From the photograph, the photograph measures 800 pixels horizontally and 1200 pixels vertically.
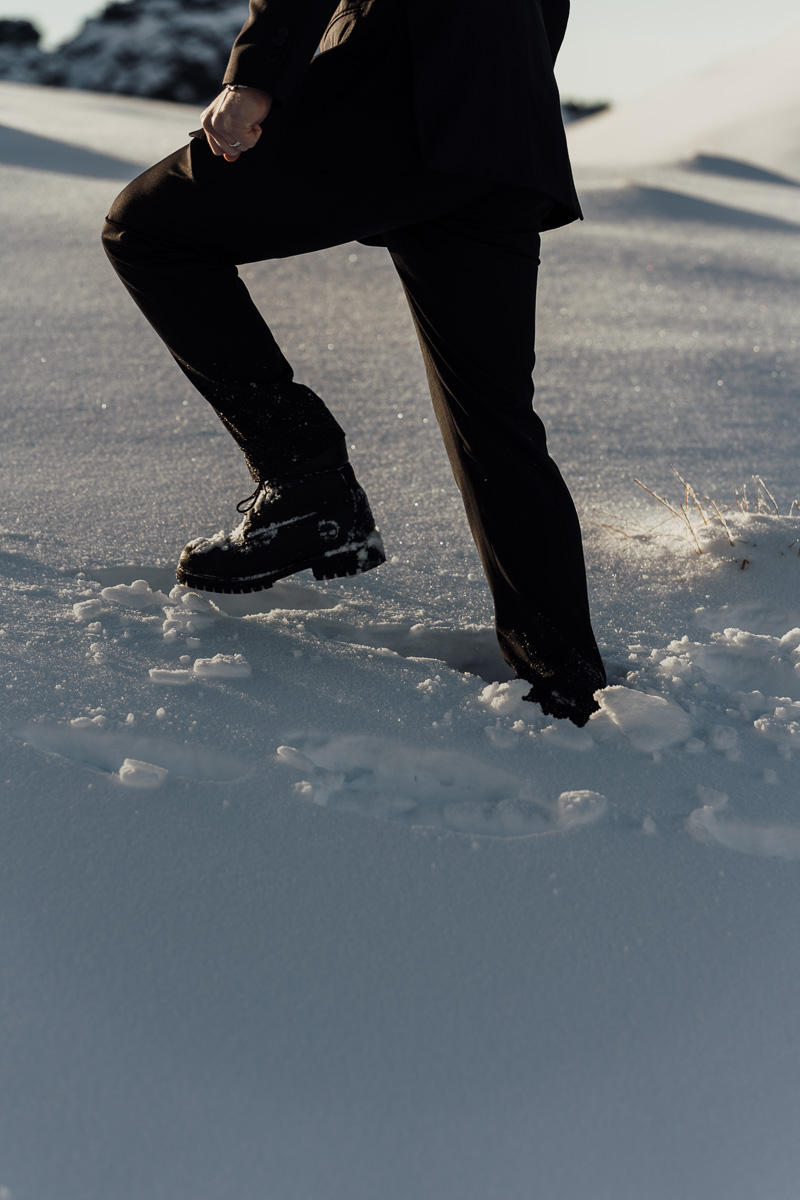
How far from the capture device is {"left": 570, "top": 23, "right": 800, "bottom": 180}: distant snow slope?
939 cm

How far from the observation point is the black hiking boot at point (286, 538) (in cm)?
131

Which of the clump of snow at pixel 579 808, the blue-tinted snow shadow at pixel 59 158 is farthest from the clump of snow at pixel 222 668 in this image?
the blue-tinted snow shadow at pixel 59 158

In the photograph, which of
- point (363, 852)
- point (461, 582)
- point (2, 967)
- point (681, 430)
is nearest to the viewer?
point (2, 967)

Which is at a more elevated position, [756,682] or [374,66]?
[374,66]

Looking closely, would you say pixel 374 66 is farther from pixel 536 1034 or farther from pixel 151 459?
pixel 151 459

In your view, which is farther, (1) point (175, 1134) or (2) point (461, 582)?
(2) point (461, 582)

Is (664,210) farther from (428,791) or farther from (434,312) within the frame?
(428,791)

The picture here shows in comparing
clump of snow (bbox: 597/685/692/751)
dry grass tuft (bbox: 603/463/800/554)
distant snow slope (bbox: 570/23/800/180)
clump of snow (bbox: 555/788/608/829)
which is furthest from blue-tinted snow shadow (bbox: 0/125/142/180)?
clump of snow (bbox: 555/788/608/829)

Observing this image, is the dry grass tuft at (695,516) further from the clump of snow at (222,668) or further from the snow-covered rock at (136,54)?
the snow-covered rock at (136,54)

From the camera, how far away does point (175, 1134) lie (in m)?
0.73

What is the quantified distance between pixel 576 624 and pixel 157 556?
2.36 ft

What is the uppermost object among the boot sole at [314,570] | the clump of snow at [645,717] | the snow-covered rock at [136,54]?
the snow-covered rock at [136,54]

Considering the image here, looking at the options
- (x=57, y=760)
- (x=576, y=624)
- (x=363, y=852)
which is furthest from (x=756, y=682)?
(x=57, y=760)

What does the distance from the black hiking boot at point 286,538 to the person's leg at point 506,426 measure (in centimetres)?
19
